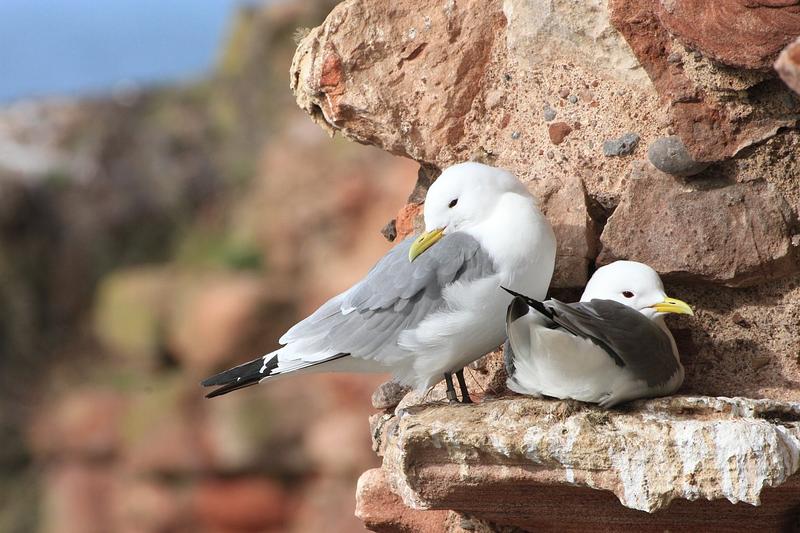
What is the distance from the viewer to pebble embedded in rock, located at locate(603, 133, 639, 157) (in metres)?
1.94

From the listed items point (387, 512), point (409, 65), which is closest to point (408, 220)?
point (409, 65)

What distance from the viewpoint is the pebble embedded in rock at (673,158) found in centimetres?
185

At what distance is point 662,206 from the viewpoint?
1876mm

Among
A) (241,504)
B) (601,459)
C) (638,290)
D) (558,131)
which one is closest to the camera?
(601,459)

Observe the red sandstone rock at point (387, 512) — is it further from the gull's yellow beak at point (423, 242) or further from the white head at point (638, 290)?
the white head at point (638, 290)

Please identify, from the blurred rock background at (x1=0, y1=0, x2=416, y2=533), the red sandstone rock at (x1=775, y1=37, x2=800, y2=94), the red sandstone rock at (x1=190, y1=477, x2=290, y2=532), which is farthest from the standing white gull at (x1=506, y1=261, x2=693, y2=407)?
the red sandstone rock at (x1=190, y1=477, x2=290, y2=532)

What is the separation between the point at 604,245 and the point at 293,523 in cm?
351

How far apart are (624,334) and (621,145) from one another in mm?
416

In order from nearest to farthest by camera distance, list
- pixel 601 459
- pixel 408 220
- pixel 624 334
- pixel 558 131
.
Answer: pixel 601 459
pixel 624 334
pixel 558 131
pixel 408 220

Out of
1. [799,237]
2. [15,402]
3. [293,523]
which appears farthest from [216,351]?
[799,237]

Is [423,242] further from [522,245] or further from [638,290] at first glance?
[638,290]

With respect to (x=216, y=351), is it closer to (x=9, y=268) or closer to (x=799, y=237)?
(x=9, y=268)

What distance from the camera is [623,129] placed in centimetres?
195

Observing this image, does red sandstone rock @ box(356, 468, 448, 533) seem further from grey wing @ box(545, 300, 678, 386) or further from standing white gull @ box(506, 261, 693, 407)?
grey wing @ box(545, 300, 678, 386)
